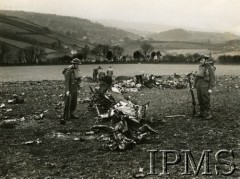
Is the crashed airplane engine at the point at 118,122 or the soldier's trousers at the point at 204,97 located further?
the soldier's trousers at the point at 204,97

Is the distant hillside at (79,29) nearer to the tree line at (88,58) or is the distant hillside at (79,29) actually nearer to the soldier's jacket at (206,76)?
the tree line at (88,58)

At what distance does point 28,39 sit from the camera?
6066cm

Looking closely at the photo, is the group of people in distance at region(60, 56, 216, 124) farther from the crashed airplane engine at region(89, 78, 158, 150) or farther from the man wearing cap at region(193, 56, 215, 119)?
the crashed airplane engine at region(89, 78, 158, 150)

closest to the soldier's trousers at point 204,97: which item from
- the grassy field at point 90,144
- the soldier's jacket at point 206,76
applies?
the soldier's jacket at point 206,76

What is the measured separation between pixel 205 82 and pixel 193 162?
15.5 feet

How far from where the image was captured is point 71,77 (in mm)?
12086

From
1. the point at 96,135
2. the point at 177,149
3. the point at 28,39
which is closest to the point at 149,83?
the point at 96,135

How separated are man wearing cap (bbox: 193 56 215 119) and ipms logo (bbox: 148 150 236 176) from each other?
3.70m

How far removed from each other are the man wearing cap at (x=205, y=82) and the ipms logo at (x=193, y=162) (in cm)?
370

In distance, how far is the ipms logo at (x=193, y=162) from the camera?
23.6 ft

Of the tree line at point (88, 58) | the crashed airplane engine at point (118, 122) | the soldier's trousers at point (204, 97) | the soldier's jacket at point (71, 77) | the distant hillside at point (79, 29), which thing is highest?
the distant hillside at point (79, 29)

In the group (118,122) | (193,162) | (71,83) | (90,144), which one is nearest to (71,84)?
(71,83)

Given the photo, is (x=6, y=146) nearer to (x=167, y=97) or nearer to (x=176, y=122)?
(x=176, y=122)

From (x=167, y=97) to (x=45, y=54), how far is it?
42718 mm
